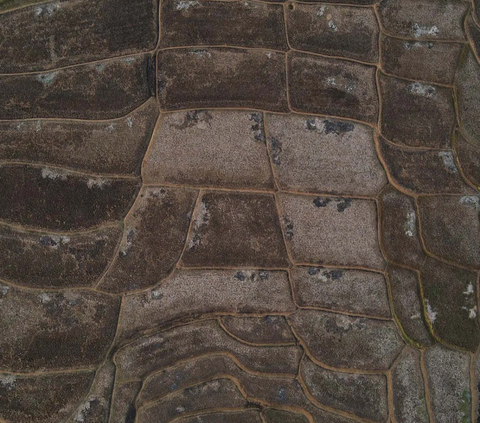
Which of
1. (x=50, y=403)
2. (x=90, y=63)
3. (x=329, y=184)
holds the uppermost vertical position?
(x=90, y=63)

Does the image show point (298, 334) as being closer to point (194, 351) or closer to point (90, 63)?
point (194, 351)

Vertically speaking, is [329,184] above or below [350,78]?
below

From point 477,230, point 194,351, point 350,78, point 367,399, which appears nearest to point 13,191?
point 194,351

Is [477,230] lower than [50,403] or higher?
higher

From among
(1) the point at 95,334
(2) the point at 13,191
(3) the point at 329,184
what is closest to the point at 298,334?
(3) the point at 329,184

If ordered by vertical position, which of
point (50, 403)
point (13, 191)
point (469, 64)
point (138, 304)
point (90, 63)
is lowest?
point (50, 403)

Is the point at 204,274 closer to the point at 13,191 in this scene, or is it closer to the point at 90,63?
the point at 13,191
